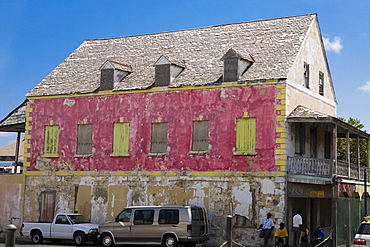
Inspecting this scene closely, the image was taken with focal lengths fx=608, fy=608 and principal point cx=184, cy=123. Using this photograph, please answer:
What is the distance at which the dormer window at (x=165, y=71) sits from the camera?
98.5 feet

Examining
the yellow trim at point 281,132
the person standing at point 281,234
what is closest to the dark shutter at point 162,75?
the yellow trim at point 281,132

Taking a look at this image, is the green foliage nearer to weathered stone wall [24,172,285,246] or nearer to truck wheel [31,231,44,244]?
weathered stone wall [24,172,285,246]

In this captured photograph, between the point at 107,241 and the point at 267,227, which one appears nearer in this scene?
the point at 267,227

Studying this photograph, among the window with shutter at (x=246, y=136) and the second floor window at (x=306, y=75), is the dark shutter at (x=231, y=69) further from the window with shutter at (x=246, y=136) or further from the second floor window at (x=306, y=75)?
the second floor window at (x=306, y=75)

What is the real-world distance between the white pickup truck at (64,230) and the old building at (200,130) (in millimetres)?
2505

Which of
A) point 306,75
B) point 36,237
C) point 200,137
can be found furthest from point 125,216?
point 306,75

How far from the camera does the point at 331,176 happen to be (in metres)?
27.2

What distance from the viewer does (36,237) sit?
28.7 m

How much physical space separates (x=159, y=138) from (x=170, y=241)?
21.2ft

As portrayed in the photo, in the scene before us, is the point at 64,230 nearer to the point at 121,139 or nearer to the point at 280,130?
the point at 121,139

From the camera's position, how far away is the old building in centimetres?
2720

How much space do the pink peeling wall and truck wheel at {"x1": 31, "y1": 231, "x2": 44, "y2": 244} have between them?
4286 millimetres

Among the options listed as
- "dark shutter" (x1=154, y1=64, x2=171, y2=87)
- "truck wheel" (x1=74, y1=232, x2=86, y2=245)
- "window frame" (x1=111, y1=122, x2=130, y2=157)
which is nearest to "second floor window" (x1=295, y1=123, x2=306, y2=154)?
"dark shutter" (x1=154, y1=64, x2=171, y2=87)

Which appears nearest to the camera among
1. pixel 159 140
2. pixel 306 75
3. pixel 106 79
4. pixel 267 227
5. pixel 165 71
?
pixel 267 227
